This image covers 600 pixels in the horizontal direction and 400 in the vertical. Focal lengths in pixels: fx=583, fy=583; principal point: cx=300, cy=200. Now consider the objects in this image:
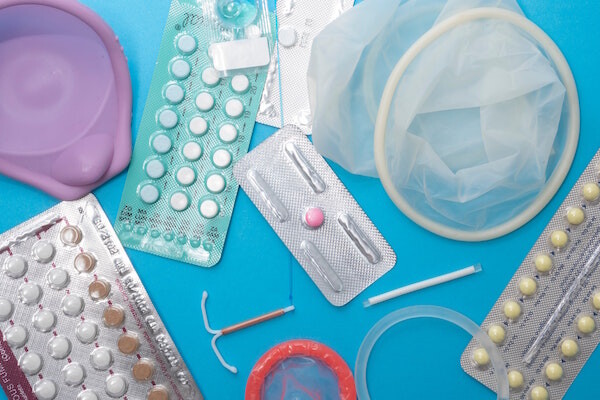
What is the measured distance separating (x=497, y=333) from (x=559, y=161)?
1.01 ft

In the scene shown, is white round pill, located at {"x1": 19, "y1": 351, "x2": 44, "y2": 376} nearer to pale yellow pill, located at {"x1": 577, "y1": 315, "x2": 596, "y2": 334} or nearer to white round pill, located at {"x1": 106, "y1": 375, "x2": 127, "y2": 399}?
white round pill, located at {"x1": 106, "y1": 375, "x2": 127, "y2": 399}

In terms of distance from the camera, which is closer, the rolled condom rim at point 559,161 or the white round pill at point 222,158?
the rolled condom rim at point 559,161

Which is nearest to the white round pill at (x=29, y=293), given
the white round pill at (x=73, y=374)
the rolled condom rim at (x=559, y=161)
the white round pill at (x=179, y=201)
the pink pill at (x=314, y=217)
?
the white round pill at (x=73, y=374)

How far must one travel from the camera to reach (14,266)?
3.21ft

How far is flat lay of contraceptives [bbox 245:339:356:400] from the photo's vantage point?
0.99 metres

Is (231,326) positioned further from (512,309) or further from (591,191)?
(591,191)

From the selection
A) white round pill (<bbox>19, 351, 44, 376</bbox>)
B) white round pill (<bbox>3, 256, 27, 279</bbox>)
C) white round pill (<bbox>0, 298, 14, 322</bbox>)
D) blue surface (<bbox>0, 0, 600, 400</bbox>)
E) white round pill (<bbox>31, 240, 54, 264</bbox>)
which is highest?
blue surface (<bbox>0, 0, 600, 400</bbox>)

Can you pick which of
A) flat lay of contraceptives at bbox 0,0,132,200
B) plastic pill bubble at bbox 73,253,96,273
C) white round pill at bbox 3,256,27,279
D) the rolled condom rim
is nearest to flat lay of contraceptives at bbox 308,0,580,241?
the rolled condom rim

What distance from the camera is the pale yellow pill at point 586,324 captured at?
99cm

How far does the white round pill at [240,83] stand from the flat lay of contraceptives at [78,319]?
12.1 inches

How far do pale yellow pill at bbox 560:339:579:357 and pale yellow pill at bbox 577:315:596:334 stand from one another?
0.09ft

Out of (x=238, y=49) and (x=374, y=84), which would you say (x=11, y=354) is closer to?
(x=238, y=49)

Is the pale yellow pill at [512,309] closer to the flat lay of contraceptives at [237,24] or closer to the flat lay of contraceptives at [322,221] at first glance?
the flat lay of contraceptives at [322,221]

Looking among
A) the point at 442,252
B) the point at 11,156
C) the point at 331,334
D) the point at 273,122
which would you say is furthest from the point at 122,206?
the point at 442,252
